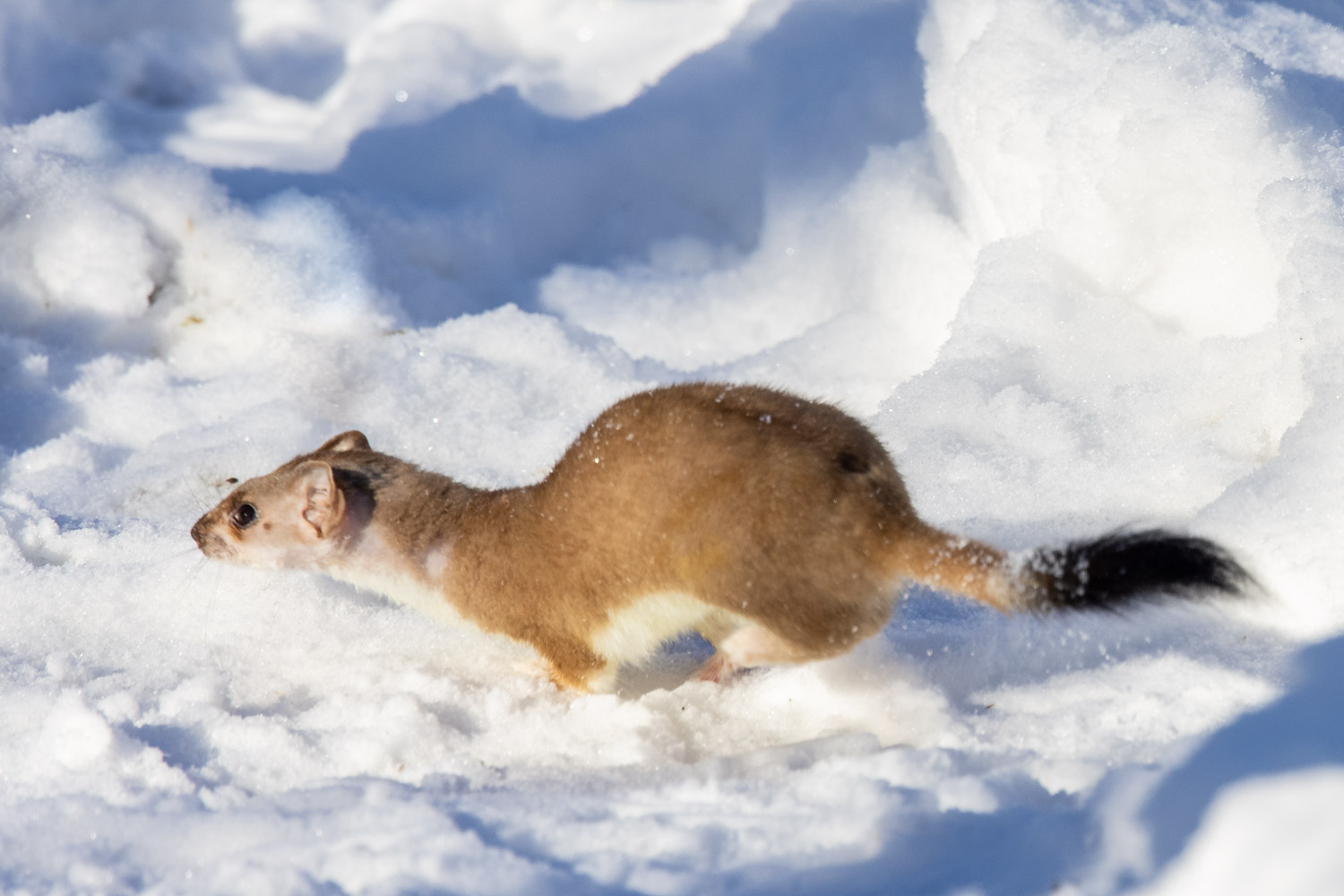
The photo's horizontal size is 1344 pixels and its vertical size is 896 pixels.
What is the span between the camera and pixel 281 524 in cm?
312

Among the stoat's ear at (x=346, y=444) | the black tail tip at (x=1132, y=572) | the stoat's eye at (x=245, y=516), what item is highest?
the stoat's ear at (x=346, y=444)

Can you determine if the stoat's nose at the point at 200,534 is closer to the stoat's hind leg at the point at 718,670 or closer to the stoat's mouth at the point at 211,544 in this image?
the stoat's mouth at the point at 211,544

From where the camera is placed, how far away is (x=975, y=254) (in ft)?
15.3

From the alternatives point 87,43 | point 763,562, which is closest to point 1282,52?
point 763,562

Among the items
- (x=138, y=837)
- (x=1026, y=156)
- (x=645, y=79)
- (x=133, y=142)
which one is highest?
(x=645, y=79)

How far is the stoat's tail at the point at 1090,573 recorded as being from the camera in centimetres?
222

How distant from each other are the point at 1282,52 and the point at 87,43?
5408 mm

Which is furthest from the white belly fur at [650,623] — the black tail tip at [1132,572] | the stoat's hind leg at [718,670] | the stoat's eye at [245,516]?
the stoat's eye at [245,516]

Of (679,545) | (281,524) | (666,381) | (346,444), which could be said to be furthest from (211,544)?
(666,381)

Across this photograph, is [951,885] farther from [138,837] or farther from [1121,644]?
[138,837]

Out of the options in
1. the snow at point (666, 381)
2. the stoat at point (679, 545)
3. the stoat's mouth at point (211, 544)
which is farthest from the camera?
the stoat's mouth at point (211, 544)

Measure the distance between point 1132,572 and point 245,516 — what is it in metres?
2.26

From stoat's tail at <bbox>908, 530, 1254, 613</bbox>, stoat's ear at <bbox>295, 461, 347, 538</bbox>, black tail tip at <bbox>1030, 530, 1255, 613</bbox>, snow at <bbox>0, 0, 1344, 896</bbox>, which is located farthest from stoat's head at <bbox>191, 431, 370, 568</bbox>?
black tail tip at <bbox>1030, 530, 1255, 613</bbox>

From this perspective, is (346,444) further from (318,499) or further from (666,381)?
(666,381)
